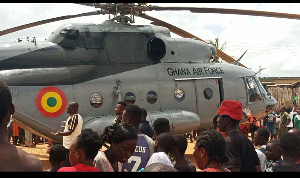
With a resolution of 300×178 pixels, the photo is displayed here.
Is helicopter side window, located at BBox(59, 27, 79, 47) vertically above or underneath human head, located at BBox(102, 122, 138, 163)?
above

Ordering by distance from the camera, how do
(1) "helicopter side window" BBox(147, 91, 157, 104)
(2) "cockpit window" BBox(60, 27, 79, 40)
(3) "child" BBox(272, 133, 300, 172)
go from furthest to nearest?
1. (1) "helicopter side window" BBox(147, 91, 157, 104)
2. (2) "cockpit window" BBox(60, 27, 79, 40)
3. (3) "child" BBox(272, 133, 300, 172)

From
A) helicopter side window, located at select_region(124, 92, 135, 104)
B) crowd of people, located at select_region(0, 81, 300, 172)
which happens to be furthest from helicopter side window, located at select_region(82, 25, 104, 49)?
crowd of people, located at select_region(0, 81, 300, 172)

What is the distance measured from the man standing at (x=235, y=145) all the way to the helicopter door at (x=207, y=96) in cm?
743

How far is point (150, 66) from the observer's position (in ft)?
37.2

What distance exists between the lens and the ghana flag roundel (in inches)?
381

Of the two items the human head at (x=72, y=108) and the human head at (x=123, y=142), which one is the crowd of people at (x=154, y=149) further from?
the human head at (x=72, y=108)

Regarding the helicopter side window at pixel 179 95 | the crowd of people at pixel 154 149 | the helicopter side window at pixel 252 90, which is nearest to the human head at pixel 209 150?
the crowd of people at pixel 154 149

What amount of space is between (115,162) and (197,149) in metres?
1.00

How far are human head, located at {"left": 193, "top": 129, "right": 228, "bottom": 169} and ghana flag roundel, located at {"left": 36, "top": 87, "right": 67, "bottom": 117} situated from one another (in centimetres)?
720

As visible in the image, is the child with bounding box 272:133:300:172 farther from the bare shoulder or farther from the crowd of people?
the bare shoulder

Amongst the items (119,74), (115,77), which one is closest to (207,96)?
(119,74)

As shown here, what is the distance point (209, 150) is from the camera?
3082 millimetres
